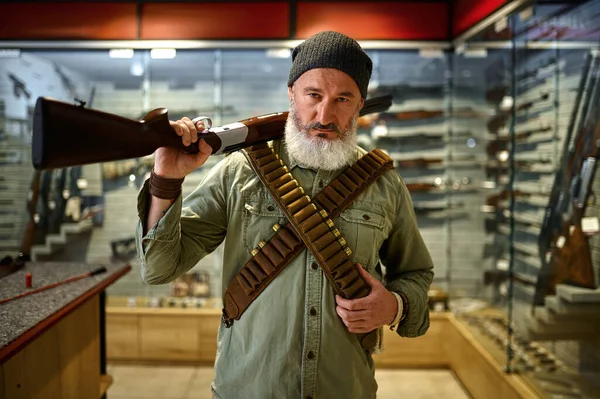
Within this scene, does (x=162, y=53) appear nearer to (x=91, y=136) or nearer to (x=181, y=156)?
(x=181, y=156)

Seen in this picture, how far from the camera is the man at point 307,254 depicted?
4.60 feet

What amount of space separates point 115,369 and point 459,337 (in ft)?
8.70

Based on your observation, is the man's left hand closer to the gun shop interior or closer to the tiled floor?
the gun shop interior

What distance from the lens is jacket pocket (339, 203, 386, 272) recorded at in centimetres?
149

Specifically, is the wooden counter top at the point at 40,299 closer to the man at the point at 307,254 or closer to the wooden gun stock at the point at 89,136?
the man at the point at 307,254

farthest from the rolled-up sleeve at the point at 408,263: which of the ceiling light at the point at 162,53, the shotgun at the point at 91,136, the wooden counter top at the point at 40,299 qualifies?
the ceiling light at the point at 162,53

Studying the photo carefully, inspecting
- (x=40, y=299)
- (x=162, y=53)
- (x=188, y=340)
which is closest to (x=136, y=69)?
(x=162, y=53)

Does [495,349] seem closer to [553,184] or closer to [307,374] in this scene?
[553,184]

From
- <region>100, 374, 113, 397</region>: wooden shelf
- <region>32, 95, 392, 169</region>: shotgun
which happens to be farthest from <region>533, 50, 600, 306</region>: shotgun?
<region>100, 374, 113, 397</region>: wooden shelf

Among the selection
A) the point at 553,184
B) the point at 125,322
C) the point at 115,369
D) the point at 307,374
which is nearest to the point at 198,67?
the point at 125,322

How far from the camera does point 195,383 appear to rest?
3.84 m

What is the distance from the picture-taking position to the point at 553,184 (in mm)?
2891

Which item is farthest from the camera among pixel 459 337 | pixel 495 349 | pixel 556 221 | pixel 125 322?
pixel 125 322

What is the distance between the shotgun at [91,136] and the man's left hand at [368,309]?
54cm
